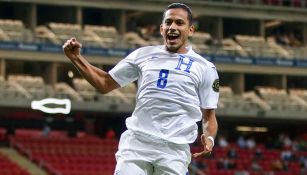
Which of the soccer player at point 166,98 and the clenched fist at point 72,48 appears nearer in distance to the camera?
the clenched fist at point 72,48

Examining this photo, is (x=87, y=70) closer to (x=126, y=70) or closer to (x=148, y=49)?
(x=126, y=70)

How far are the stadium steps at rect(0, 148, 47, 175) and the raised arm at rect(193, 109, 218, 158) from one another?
100ft

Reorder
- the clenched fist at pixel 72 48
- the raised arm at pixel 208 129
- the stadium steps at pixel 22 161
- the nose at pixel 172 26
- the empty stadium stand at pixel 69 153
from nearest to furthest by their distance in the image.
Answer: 1. the clenched fist at pixel 72 48
2. the nose at pixel 172 26
3. the raised arm at pixel 208 129
4. the stadium steps at pixel 22 161
5. the empty stadium stand at pixel 69 153

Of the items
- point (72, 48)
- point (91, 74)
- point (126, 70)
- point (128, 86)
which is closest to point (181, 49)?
point (126, 70)

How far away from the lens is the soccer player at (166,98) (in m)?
8.42

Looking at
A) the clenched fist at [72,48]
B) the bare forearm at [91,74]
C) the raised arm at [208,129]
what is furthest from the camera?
the raised arm at [208,129]

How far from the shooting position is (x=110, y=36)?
50844 millimetres

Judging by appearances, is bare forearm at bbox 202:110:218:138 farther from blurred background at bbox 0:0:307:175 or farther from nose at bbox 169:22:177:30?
blurred background at bbox 0:0:307:175

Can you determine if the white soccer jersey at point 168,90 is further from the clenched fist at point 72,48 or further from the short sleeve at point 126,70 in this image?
the clenched fist at point 72,48

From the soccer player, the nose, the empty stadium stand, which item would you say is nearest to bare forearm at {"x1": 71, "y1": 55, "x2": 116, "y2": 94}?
the soccer player

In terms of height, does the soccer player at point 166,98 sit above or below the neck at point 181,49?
below

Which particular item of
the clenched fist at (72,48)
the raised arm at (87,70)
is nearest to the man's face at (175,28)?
the raised arm at (87,70)

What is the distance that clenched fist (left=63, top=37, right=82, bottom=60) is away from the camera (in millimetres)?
8164

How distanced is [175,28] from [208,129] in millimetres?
910
